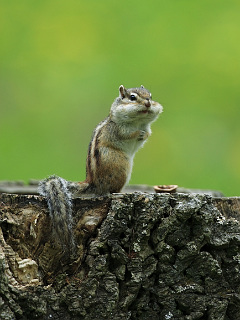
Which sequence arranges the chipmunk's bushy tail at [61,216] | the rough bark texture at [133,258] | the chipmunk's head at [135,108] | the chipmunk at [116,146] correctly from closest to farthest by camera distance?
1. the rough bark texture at [133,258]
2. the chipmunk's bushy tail at [61,216]
3. the chipmunk at [116,146]
4. the chipmunk's head at [135,108]

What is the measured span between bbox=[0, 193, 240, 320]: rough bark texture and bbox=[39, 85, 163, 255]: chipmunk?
0.26 meters

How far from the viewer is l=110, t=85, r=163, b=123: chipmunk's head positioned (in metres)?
5.06

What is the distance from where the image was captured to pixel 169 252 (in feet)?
13.0

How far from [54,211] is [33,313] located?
518 millimetres

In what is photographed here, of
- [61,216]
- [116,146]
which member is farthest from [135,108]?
[61,216]

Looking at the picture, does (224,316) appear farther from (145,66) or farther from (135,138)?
(145,66)

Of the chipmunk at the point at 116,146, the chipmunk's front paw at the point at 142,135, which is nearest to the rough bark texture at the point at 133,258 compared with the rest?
the chipmunk at the point at 116,146

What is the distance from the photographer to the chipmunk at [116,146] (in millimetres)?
4762

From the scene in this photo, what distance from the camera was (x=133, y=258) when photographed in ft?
12.9

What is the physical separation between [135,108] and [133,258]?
1372mm

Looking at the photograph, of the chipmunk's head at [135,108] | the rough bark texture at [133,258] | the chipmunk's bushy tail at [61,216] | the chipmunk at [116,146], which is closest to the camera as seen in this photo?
the rough bark texture at [133,258]

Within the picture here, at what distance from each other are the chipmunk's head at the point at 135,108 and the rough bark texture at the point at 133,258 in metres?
→ 1.14

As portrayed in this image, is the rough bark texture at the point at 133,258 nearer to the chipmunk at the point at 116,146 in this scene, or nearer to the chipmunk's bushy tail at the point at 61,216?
the chipmunk's bushy tail at the point at 61,216

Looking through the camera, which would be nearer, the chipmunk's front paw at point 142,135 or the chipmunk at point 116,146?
the chipmunk at point 116,146
